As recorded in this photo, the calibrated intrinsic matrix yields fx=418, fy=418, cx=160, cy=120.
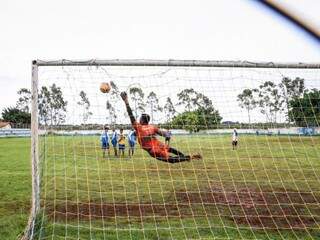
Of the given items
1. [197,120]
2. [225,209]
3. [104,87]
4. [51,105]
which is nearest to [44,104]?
[51,105]

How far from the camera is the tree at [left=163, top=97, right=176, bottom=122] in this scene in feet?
25.7

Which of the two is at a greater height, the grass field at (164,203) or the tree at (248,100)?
the tree at (248,100)

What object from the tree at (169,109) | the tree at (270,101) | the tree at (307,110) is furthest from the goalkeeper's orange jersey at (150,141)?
the tree at (307,110)

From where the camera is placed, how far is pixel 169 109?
8328 mm

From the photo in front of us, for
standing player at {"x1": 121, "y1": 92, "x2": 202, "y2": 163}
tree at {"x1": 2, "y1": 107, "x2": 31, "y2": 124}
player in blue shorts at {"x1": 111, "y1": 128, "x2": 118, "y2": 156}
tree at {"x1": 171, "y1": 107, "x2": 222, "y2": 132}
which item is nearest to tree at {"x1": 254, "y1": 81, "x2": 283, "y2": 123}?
tree at {"x1": 171, "y1": 107, "x2": 222, "y2": 132}

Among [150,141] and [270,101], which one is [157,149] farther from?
[270,101]

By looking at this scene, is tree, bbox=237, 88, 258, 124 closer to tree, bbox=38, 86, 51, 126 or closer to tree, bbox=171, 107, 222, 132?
tree, bbox=171, 107, 222, 132

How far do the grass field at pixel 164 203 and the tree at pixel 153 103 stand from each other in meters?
1.85

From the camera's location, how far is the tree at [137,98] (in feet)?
24.2

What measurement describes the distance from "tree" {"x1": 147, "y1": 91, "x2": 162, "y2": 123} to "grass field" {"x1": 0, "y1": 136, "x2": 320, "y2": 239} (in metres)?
1.85

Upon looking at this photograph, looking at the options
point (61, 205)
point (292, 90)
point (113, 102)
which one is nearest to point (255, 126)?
point (292, 90)

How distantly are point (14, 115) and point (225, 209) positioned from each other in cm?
8563

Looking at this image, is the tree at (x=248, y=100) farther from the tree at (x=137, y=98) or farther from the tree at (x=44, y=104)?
the tree at (x=44, y=104)

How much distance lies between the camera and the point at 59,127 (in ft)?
26.7
